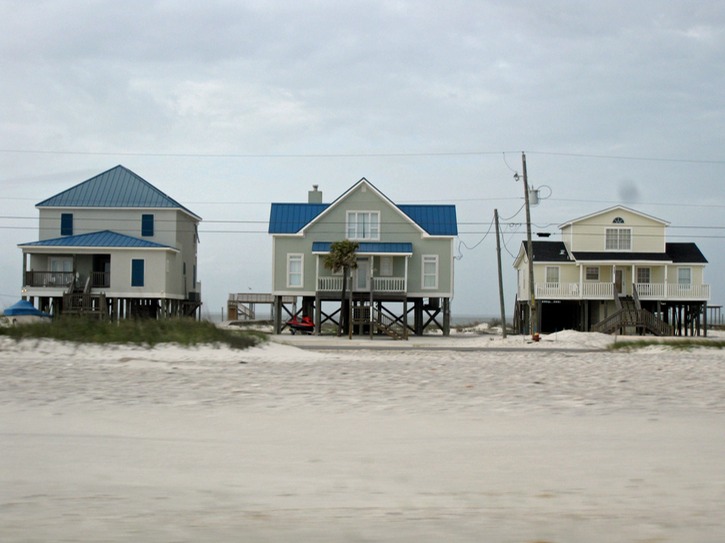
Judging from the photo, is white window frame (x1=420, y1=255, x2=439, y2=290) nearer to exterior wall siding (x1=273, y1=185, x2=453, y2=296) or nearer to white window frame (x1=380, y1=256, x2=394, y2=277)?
exterior wall siding (x1=273, y1=185, x2=453, y2=296)

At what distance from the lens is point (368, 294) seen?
44.9m

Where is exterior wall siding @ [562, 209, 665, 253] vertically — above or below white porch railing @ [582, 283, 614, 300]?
above

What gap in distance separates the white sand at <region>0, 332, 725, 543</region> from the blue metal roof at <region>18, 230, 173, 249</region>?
3295 cm

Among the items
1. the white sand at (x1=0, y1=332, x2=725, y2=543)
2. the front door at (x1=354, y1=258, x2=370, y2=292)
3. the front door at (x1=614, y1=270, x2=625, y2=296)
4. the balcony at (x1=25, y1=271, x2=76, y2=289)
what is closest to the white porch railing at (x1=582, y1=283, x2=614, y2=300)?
the front door at (x1=614, y1=270, x2=625, y2=296)

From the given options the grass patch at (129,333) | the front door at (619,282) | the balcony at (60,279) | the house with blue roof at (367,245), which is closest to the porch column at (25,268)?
the balcony at (60,279)

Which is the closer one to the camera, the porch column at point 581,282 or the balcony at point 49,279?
the balcony at point 49,279

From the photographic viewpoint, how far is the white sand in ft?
18.8

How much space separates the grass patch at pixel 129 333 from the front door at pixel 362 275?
22169 millimetres

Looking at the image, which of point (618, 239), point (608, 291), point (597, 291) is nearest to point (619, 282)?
point (608, 291)

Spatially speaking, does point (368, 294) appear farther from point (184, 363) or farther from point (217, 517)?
point (217, 517)

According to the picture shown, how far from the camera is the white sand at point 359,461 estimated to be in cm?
572

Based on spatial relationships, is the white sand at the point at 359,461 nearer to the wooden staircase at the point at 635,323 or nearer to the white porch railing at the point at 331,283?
the white porch railing at the point at 331,283

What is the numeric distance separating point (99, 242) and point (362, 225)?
48.5 feet

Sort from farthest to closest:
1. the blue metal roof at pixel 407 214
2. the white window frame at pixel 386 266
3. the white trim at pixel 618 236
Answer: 1. the white trim at pixel 618 236
2. the blue metal roof at pixel 407 214
3. the white window frame at pixel 386 266
